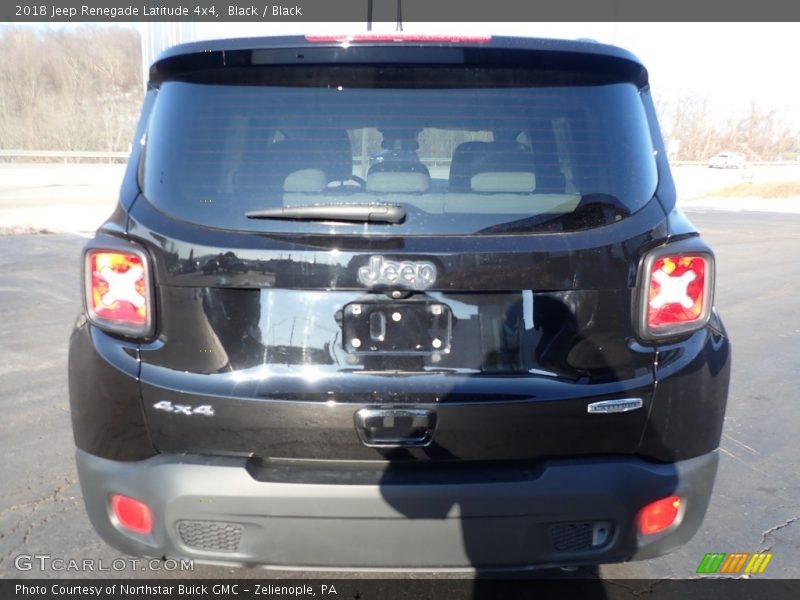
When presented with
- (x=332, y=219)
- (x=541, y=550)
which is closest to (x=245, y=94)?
(x=332, y=219)

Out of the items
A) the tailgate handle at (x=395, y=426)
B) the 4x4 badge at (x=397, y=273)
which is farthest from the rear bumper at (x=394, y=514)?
the 4x4 badge at (x=397, y=273)

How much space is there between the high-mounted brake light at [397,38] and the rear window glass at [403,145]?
79mm

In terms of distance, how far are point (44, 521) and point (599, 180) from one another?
109 inches

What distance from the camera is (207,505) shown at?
198 centimetres

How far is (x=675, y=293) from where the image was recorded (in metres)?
2.08

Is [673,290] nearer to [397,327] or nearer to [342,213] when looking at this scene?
[397,327]

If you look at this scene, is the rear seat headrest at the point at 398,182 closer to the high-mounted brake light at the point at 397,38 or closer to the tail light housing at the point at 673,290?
the high-mounted brake light at the point at 397,38

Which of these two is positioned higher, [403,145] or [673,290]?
[403,145]

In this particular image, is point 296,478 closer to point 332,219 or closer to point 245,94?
point 332,219

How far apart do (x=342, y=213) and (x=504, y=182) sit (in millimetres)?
525

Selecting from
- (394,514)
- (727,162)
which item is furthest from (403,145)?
(727,162)

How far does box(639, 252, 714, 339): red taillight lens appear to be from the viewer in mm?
2049

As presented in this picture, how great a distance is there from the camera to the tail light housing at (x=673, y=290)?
204 cm

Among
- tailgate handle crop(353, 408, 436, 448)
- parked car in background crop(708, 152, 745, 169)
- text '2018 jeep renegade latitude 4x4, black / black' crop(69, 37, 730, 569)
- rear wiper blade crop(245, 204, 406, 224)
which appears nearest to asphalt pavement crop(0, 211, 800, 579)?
text '2018 jeep renegade latitude 4x4, black / black' crop(69, 37, 730, 569)
